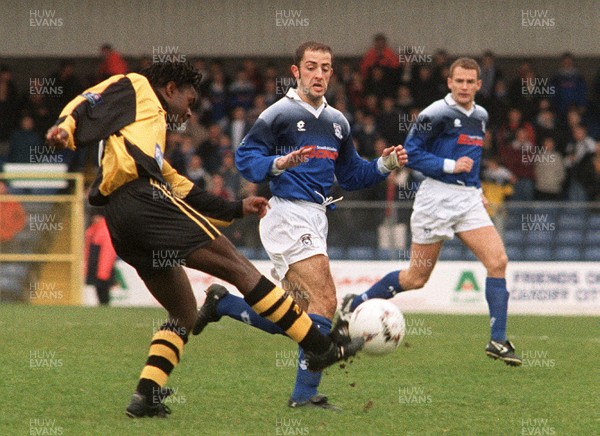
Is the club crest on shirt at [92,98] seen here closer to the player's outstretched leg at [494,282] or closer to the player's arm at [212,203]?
the player's arm at [212,203]

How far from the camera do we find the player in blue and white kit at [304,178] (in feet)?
22.9

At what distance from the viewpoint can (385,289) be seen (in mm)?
10383

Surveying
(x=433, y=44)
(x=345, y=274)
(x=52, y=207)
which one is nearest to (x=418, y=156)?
(x=345, y=274)

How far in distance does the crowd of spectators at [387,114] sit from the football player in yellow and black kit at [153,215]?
30.5 ft

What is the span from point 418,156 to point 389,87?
28.7 feet

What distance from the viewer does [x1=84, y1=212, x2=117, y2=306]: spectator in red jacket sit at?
50.9 ft

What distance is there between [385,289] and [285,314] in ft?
13.7

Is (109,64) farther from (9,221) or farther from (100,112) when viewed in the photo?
(100,112)

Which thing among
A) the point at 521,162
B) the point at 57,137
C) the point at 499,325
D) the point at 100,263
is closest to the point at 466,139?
the point at 499,325

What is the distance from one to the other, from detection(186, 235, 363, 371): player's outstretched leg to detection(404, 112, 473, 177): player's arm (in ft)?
11.5

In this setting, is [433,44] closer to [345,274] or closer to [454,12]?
[454,12]

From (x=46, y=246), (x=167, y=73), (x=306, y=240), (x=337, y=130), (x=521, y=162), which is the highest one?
(x=167, y=73)

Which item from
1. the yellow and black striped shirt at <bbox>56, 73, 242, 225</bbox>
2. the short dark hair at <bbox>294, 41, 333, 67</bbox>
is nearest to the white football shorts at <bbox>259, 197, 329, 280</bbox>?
the short dark hair at <bbox>294, 41, 333, 67</bbox>

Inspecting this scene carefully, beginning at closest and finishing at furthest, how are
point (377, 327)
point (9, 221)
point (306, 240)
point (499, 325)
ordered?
point (377, 327) → point (306, 240) → point (499, 325) → point (9, 221)
